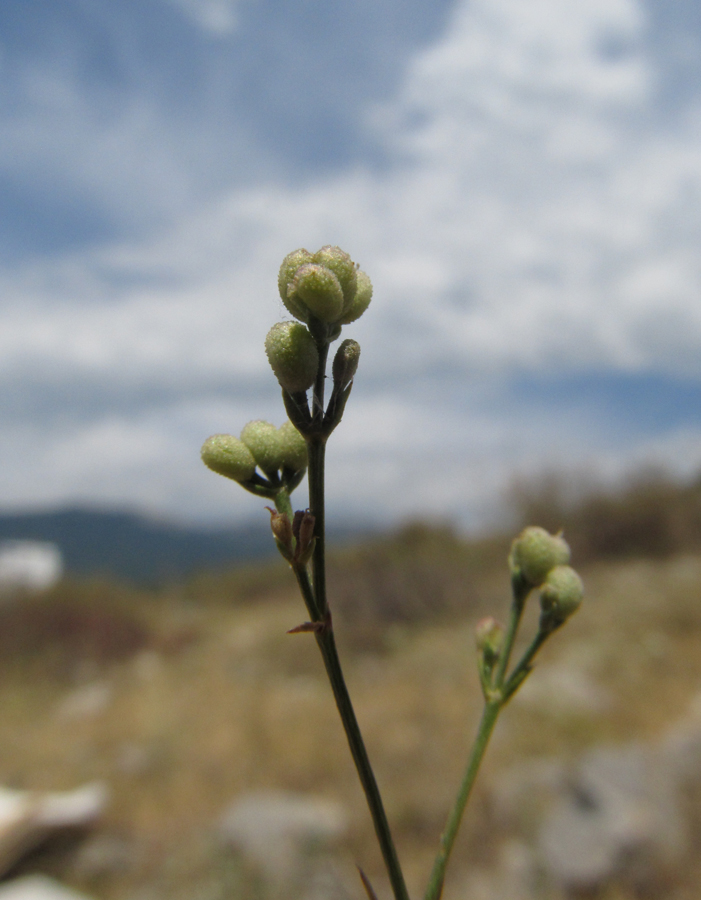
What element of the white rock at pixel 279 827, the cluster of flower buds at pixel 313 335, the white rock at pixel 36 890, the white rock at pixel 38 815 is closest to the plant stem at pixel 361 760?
the cluster of flower buds at pixel 313 335

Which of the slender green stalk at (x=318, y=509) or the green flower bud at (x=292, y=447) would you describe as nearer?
the slender green stalk at (x=318, y=509)

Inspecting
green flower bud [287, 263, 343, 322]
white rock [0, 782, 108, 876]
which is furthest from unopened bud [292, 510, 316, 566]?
white rock [0, 782, 108, 876]

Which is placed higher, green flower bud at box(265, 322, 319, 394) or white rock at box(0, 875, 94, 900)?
green flower bud at box(265, 322, 319, 394)

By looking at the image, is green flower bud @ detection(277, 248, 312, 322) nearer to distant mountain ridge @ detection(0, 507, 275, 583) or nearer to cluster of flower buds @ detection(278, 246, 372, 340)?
cluster of flower buds @ detection(278, 246, 372, 340)

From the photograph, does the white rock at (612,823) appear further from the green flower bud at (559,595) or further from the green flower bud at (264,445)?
the green flower bud at (264,445)

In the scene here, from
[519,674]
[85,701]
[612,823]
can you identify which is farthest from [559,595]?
[85,701]

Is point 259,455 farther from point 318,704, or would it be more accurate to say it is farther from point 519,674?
point 318,704
